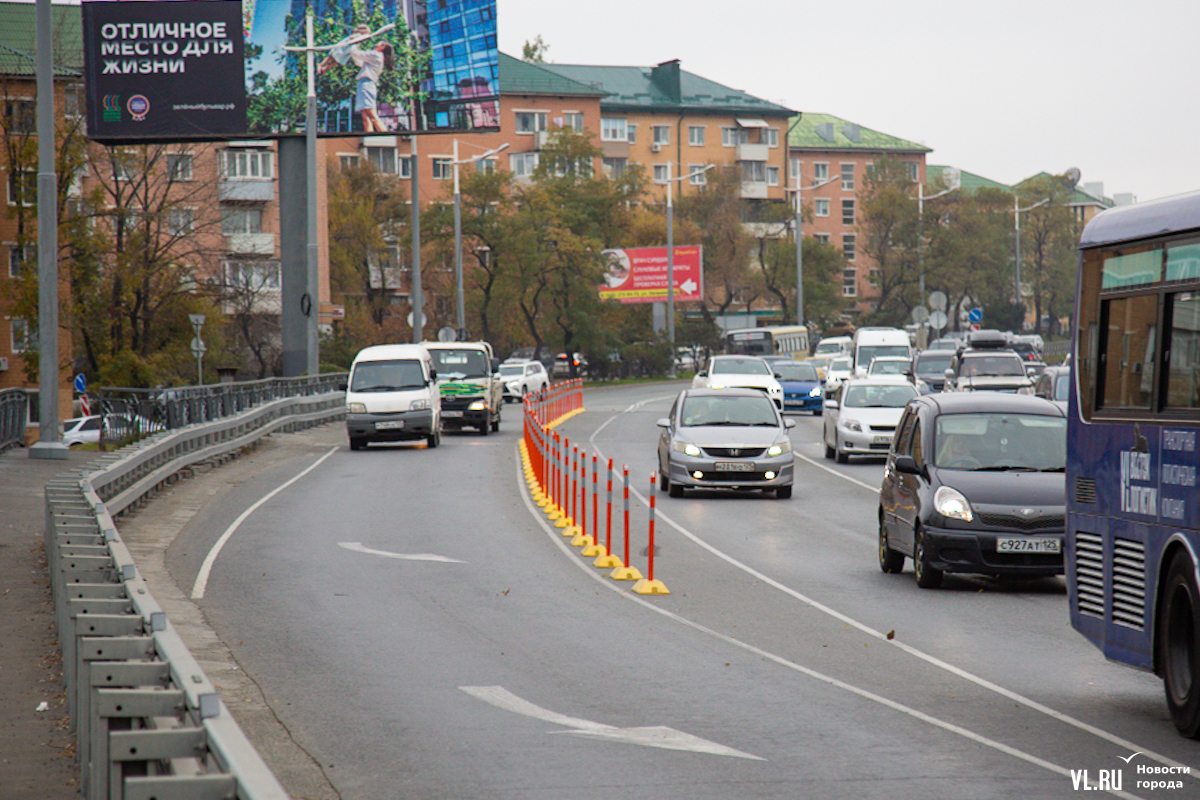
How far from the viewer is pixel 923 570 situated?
1434cm

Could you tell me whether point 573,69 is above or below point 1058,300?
above

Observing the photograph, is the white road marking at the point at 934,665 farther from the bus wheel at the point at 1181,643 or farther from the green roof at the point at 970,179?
the green roof at the point at 970,179

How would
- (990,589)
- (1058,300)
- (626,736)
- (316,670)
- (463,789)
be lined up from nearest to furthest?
(463,789) < (626,736) < (316,670) < (990,589) < (1058,300)

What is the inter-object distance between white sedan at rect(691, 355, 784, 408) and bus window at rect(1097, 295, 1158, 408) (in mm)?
31280

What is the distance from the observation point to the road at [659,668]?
24.4 ft

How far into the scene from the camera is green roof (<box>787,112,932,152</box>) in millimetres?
128000

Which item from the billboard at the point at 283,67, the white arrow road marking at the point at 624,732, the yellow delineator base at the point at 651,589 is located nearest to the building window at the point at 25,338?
the billboard at the point at 283,67

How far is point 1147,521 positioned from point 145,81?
38056 millimetres

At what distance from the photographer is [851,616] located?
→ 12.8 m

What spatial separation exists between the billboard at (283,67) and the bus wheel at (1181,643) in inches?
1423

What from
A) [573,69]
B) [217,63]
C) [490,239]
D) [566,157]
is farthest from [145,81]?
[573,69]

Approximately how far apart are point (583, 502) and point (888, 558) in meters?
3.63

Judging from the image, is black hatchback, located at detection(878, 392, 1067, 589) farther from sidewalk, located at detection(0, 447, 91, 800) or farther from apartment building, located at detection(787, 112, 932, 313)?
apartment building, located at detection(787, 112, 932, 313)

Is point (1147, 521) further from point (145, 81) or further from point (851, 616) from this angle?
point (145, 81)
